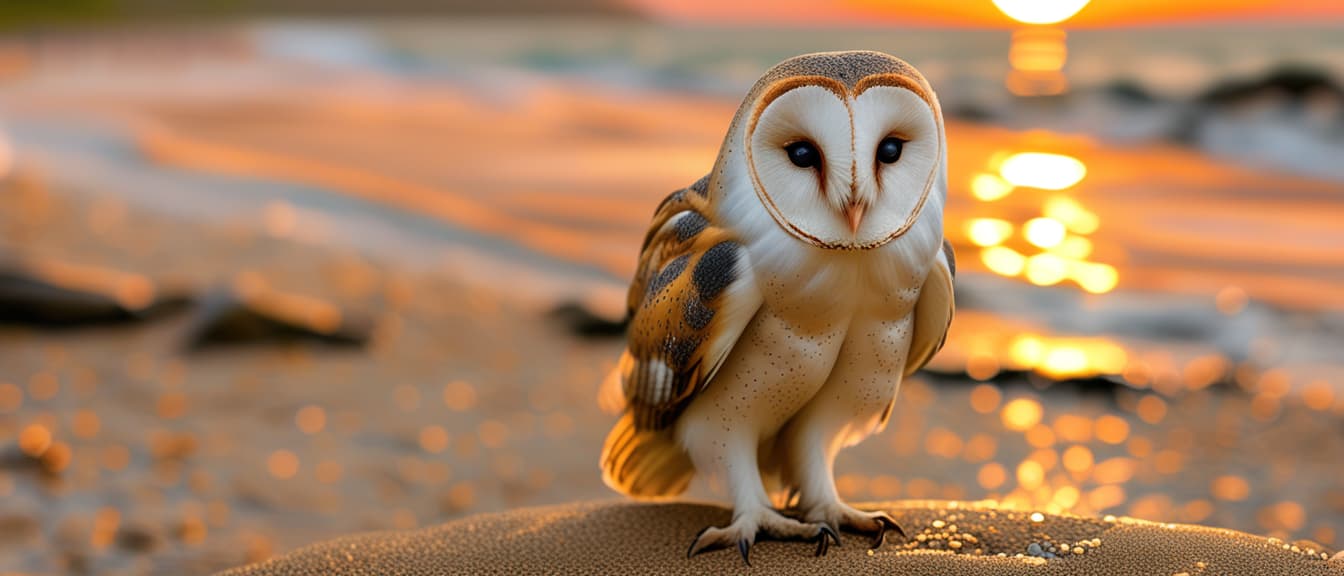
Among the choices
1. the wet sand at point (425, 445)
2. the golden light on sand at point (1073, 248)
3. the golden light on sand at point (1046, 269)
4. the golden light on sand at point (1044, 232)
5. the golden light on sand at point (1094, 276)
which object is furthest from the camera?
the golden light on sand at point (1044, 232)

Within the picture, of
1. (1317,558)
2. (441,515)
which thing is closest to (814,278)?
(1317,558)

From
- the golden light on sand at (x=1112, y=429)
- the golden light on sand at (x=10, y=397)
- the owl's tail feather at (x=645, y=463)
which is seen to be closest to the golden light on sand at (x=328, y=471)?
the golden light on sand at (x=10, y=397)

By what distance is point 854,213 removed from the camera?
1780mm

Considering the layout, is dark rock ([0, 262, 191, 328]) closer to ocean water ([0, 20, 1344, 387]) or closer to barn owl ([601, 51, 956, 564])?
ocean water ([0, 20, 1344, 387])

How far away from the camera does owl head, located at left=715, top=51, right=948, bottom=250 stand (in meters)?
1.78

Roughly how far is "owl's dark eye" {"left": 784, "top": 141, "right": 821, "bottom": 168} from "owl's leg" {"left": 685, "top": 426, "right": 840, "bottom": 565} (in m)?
0.55

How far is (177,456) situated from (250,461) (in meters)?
0.27

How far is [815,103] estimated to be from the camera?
1.80 meters

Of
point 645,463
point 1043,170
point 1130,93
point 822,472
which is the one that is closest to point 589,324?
point 645,463

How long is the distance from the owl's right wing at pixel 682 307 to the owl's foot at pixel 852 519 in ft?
1.06

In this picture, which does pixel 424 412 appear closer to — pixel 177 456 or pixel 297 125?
pixel 177 456

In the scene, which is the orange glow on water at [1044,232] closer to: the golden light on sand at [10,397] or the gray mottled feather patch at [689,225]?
the golden light on sand at [10,397]

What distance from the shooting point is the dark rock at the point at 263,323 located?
18.7 ft

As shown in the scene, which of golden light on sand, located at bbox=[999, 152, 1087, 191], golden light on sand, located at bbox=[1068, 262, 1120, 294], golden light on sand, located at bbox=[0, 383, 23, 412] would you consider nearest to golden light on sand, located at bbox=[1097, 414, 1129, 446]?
golden light on sand, located at bbox=[1068, 262, 1120, 294]
